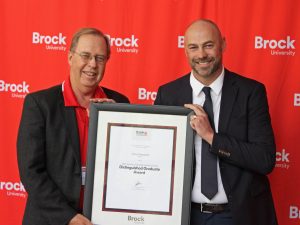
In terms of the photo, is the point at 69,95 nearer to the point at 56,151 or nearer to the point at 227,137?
the point at 56,151

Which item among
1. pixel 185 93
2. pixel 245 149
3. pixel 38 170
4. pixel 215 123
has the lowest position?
pixel 38 170

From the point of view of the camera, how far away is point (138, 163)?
1940 millimetres

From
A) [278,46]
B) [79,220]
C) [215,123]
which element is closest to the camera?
[79,220]

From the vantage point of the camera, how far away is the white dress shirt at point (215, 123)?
77.0 inches

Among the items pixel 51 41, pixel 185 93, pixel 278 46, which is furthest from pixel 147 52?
pixel 185 93

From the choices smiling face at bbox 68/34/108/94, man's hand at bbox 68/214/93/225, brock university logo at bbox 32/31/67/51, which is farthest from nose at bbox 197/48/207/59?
brock university logo at bbox 32/31/67/51

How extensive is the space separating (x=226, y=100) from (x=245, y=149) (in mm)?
227

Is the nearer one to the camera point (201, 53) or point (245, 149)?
point (245, 149)

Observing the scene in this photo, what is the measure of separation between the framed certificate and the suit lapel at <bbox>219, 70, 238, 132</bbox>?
156 mm

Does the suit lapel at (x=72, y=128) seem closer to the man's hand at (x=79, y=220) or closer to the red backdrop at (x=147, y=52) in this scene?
the man's hand at (x=79, y=220)

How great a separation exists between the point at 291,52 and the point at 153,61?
2.91ft

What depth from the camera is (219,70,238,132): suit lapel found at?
78.0 inches

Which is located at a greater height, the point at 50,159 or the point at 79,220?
the point at 50,159

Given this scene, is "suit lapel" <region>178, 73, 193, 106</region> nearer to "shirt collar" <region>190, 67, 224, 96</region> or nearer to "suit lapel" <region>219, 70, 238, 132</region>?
"shirt collar" <region>190, 67, 224, 96</region>
